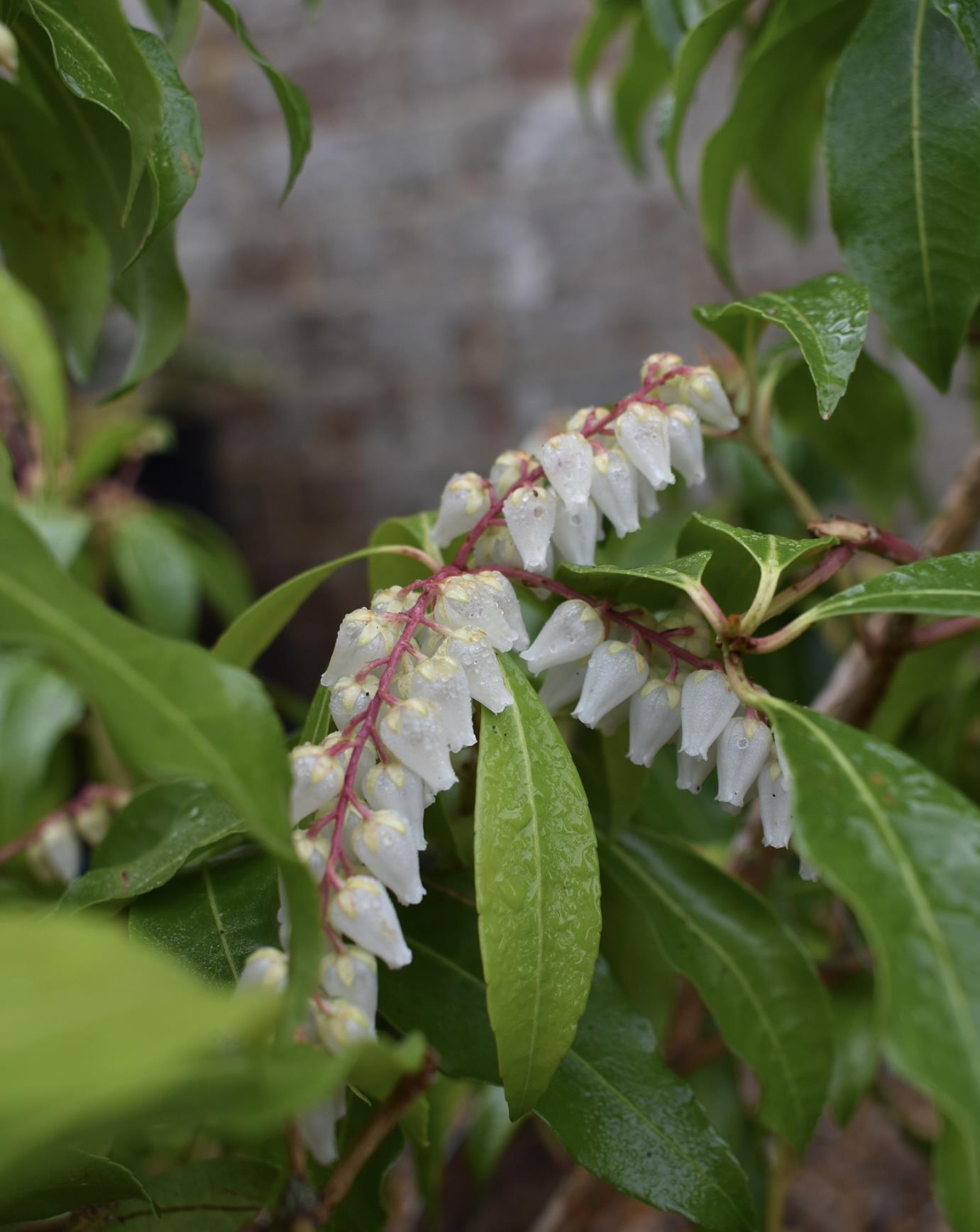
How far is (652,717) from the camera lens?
1.89 ft

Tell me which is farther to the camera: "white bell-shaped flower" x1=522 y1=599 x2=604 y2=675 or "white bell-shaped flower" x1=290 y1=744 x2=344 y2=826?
"white bell-shaped flower" x1=522 y1=599 x2=604 y2=675

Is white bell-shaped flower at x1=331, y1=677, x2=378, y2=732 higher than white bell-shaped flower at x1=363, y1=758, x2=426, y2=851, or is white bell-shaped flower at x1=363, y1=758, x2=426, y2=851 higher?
white bell-shaped flower at x1=331, y1=677, x2=378, y2=732

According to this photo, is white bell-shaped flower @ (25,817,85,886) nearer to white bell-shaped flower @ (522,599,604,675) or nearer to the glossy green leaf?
the glossy green leaf

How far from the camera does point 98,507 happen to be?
1.63 meters

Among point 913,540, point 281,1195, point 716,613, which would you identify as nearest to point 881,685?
point 716,613

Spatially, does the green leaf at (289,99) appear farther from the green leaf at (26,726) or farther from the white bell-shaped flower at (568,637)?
the green leaf at (26,726)

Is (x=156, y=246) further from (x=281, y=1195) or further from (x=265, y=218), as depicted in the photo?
(x=265, y=218)

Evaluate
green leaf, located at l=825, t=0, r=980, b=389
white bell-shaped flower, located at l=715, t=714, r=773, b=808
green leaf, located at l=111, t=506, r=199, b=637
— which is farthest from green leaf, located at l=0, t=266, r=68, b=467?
white bell-shaped flower, located at l=715, t=714, r=773, b=808

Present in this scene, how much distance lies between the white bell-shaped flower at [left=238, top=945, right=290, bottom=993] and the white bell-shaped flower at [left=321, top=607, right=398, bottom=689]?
14 cm

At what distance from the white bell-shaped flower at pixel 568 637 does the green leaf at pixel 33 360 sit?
0.85m

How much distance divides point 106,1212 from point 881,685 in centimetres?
66

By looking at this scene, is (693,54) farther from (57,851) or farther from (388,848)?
(57,851)

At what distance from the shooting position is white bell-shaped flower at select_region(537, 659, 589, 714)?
0.62 meters

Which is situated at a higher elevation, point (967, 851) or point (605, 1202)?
point (967, 851)
